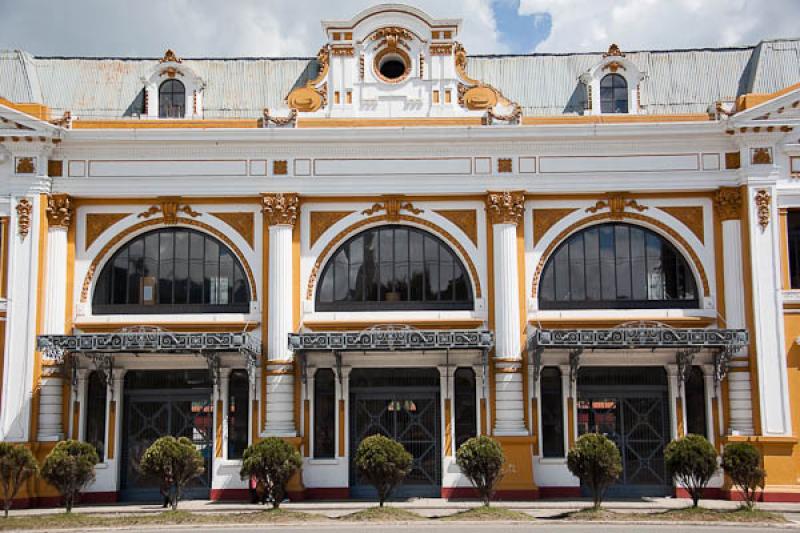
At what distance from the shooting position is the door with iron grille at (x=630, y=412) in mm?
30891

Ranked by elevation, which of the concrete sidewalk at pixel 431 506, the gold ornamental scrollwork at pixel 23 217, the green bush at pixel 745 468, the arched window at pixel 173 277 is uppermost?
the gold ornamental scrollwork at pixel 23 217

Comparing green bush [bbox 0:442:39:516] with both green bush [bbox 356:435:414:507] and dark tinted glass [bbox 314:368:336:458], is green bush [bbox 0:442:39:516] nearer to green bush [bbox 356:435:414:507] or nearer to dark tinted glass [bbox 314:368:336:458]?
dark tinted glass [bbox 314:368:336:458]

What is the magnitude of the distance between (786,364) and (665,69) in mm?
11060

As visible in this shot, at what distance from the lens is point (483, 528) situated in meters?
23.0

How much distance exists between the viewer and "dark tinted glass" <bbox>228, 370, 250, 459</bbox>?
30.9 meters

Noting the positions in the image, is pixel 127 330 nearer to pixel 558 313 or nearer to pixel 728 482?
pixel 558 313

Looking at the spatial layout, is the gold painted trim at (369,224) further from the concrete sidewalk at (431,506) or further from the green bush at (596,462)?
the green bush at (596,462)

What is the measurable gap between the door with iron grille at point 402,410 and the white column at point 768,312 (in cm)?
1012

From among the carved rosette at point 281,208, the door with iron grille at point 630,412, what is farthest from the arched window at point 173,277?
the door with iron grille at point 630,412

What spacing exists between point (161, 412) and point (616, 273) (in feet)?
50.5

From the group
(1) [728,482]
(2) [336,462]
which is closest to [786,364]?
(1) [728,482]

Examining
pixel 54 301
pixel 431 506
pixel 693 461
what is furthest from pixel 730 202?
pixel 54 301

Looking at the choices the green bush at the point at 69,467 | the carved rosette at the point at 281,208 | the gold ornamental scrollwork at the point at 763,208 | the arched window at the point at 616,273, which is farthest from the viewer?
the arched window at the point at 616,273

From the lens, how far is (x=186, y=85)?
32719 mm
